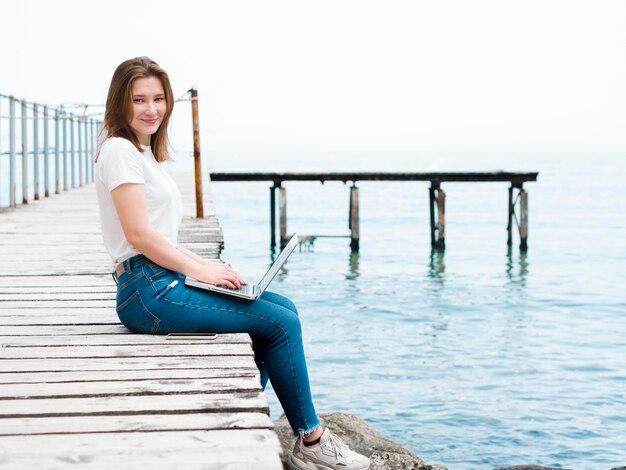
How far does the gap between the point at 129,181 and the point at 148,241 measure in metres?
0.23

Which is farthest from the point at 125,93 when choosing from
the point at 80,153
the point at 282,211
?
the point at 80,153

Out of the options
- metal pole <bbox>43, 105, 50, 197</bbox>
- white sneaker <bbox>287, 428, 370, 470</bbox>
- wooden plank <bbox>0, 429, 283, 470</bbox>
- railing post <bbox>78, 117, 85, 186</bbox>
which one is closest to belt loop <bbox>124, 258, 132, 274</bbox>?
white sneaker <bbox>287, 428, 370, 470</bbox>

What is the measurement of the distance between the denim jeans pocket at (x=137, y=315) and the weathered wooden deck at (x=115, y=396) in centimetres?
5

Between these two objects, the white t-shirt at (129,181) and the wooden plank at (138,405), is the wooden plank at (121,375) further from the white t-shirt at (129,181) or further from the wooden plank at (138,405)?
the white t-shirt at (129,181)

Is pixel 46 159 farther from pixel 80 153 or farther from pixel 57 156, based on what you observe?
pixel 80 153

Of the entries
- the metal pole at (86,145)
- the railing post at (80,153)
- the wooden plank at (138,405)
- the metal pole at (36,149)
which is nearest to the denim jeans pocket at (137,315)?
the wooden plank at (138,405)

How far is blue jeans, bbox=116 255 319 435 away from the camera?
3.27m

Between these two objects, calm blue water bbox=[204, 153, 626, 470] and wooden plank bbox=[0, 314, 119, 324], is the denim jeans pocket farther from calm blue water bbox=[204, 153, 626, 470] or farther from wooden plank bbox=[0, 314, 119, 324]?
calm blue water bbox=[204, 153, 626, 470]

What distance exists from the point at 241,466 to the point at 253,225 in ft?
117

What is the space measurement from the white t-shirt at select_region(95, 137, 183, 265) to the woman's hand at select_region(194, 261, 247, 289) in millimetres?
215

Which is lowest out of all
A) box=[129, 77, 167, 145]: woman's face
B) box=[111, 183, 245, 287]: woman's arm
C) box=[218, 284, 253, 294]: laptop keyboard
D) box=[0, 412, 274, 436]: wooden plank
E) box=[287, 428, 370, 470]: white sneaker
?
box=[287, 428, 370, 470]: white sneaker

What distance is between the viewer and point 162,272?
3.46 metres

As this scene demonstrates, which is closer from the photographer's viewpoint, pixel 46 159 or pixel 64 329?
pixel 64 329

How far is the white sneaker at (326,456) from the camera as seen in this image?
10.7 feet
